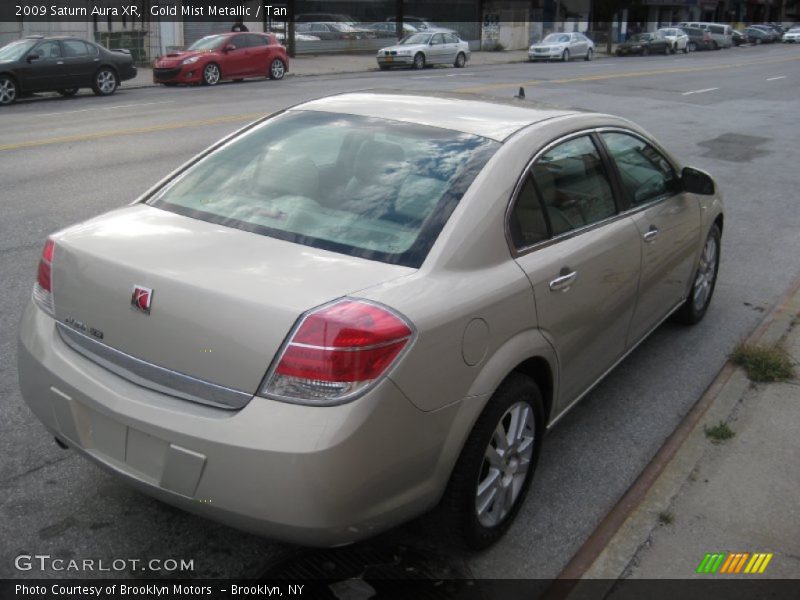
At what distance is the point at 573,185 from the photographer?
4031 mm

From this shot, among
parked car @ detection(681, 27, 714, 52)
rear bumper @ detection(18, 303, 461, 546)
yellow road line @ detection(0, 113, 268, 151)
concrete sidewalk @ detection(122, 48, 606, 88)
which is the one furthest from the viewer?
parked car @ detection(681, 27, 714, 52)

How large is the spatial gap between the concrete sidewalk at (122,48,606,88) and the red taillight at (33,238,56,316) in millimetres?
22489

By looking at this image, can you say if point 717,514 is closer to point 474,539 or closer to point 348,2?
point 474,539

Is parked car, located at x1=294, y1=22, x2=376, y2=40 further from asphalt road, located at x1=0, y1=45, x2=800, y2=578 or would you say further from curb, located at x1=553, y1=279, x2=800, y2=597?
curb, located at x1=553, y1=279, x2=800, y2=597

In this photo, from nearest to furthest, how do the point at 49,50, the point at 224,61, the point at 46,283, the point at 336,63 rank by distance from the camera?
the point at 46,283 → the point at 49,50 → the point at 224,61 → the point at 336,63

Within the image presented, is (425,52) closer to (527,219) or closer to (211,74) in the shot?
(211,74)

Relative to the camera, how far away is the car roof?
12.7ft

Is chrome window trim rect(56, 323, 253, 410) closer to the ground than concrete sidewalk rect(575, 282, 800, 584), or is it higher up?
higher up

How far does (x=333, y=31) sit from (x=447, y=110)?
38.4 metres

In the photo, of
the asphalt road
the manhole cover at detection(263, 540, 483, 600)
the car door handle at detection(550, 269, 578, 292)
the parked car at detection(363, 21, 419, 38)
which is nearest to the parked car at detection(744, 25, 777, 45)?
the parked car at detection(363, 21, 419, 38)

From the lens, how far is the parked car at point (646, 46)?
5084cm

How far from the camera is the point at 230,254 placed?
3127 mm

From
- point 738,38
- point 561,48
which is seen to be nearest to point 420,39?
point 561,48

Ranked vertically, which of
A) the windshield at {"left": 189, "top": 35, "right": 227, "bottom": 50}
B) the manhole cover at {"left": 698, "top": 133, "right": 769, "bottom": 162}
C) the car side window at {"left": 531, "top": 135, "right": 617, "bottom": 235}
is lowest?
the manhole cover at {"left": 698, "top": 133, "right": 769, "bottom": 162}
